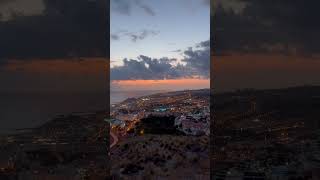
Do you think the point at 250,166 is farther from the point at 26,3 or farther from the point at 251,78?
the point at 26,3

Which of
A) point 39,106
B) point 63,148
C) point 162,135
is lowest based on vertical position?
point 63,148

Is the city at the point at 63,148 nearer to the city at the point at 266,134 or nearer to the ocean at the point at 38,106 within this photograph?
the ocean at the point at 38,106

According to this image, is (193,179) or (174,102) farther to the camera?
(174,102)

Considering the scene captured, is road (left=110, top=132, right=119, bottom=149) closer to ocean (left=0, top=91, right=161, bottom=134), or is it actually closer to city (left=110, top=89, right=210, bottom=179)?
city (left=110, top=89, right=210, bottom=179)

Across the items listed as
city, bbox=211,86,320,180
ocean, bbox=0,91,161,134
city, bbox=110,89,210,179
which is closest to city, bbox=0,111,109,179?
ocean, bbox=0,91,161,134

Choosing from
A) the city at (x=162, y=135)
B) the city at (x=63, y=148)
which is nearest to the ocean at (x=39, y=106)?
the city at (x=63, y=148)

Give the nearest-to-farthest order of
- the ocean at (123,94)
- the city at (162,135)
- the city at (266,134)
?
the city at (266,134), the city at (162,135), the ocean at (123,94)

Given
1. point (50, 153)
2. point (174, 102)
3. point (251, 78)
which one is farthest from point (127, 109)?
point (251, 78)

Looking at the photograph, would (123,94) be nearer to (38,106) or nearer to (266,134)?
(38,106)

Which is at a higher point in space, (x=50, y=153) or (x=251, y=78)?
(x=251, y=78)

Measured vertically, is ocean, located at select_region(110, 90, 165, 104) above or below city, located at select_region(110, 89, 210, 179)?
above

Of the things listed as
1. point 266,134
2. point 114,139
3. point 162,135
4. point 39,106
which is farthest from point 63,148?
point 266,134
